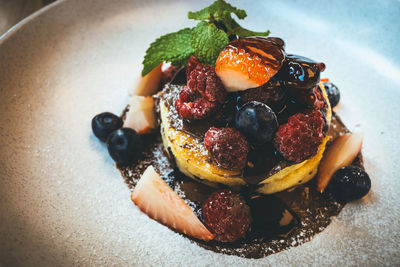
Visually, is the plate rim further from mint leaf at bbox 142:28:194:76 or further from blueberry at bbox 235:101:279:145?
blueberry at bbox 235:101:279:145

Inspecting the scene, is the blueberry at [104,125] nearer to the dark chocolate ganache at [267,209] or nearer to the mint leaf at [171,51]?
the dark chocolate ganache at [267,209]

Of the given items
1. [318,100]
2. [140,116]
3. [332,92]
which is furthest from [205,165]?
[332,92]

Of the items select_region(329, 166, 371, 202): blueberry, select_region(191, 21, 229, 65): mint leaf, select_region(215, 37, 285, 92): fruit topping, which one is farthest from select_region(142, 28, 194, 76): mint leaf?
select_region(329, 166, 371, 202): blueberry

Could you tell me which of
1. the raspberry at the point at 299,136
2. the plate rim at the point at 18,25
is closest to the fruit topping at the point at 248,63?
the raspberry at the point at 299,136

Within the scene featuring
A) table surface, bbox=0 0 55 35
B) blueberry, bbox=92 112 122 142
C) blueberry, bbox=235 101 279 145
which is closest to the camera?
blueberry, bbox=235 101 279 145

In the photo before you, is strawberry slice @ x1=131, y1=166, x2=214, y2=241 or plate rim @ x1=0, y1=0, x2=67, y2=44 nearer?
strawberry slice @ x1=131, y1=166, x2=214, y2=241
